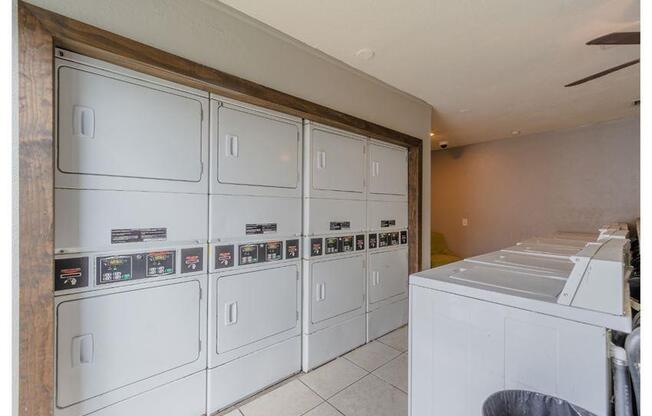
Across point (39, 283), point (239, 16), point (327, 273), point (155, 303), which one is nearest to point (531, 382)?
point (327, 273)

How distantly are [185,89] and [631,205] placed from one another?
5.65m

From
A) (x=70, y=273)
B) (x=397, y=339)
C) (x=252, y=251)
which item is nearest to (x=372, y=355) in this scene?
(x=397, y=339)

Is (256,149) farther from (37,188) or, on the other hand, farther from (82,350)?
(82,350)

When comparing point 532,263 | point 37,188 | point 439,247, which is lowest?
point 439,247

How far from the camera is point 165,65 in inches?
58.6

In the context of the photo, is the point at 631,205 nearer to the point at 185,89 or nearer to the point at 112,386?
the point at 185,89

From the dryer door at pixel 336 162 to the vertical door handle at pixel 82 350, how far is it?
1.66 meters

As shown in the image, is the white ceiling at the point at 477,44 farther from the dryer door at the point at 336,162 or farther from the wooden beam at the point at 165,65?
the dryer door at the point at 336,162

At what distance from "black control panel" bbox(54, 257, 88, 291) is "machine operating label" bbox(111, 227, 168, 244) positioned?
160 millimetres

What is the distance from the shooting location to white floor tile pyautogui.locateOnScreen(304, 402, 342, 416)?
1.78m

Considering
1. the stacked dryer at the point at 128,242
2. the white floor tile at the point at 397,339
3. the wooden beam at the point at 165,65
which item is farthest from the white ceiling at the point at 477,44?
the white floor tile at the point at 397,339

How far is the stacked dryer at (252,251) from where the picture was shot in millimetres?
1779

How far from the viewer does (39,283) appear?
46.0 inches

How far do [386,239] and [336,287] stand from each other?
2.70 feet
